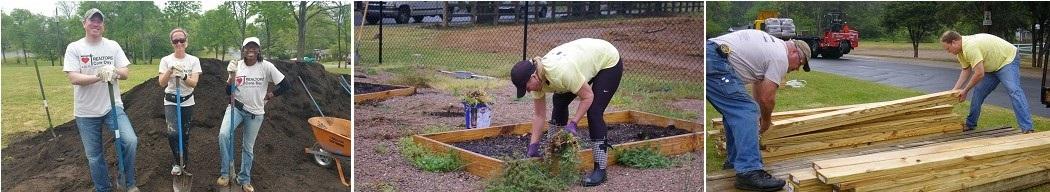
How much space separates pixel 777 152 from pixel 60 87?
3811mm

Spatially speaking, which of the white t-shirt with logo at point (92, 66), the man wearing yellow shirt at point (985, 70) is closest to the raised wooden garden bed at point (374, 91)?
the white t-shirt with logo at point (92, 66)

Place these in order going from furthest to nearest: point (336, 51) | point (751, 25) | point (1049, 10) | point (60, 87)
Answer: point (1049, 10)
point (751, 25)
point (336, 51)
point (60, 87)

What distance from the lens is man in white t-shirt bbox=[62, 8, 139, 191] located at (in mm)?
4465

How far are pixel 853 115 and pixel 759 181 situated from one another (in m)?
0.93

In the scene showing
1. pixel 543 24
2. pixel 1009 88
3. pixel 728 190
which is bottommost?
pixel 728 190

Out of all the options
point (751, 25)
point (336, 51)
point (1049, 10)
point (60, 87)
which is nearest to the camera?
point (60, 87)

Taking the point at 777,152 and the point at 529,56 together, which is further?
the point at 777,152

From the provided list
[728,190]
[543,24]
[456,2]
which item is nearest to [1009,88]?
[728,190]

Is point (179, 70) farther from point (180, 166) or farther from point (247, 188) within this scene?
point (247, 188)

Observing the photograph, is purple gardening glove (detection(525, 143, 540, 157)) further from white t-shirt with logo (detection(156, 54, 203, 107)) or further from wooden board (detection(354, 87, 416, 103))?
white t-shirt with logo (detection(156, 54, 203, 107))

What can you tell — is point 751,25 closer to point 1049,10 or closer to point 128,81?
point 1049,10

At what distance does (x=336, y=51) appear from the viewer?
4.89 metres

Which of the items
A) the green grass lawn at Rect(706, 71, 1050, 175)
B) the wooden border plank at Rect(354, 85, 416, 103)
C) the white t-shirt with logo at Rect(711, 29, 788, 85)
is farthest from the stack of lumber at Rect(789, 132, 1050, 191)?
the wooden border plank at Rect(354, 85, 416, 103)

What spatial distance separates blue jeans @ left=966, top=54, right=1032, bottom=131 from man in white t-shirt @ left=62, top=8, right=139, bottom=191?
488cm
